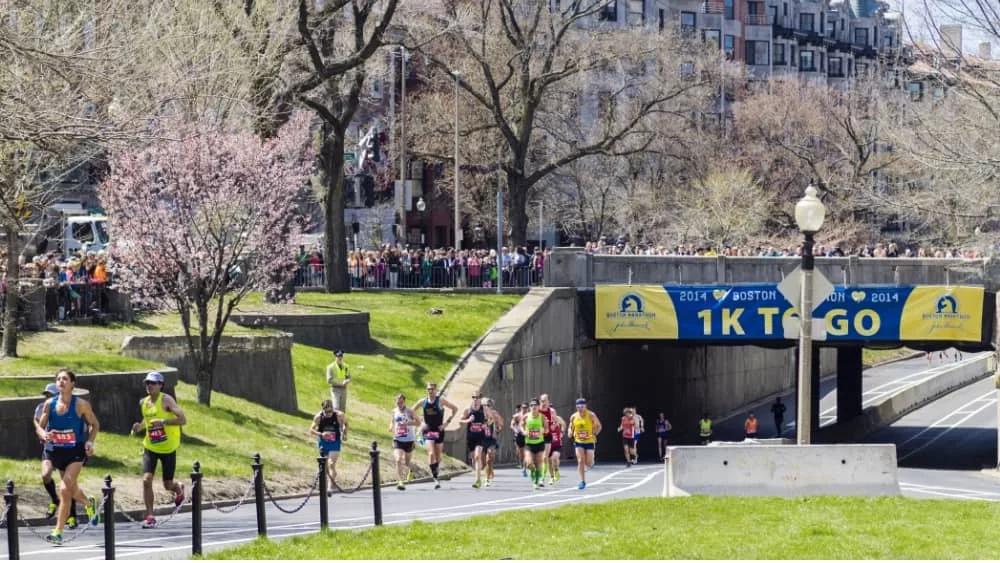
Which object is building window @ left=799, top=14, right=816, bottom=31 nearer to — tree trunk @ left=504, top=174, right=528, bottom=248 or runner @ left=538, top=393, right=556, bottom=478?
tree trunk @ left=504, top=174, right=528, bottom=248

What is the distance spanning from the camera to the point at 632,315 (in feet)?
159

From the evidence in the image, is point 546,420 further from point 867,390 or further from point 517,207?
point 867,390

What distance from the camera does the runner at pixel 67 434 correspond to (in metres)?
19.0

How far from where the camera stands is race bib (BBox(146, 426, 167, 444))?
20594 millimetres

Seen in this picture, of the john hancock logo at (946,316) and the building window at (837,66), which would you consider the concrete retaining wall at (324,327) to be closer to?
the john hancock logo at (946,316)

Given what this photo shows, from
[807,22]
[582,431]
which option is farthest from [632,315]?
[807,22]

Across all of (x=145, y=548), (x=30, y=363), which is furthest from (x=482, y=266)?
(x=145, y=548)

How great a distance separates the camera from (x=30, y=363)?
27.6 m

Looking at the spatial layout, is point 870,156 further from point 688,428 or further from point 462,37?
point 462,37

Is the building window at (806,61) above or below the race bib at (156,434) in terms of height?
above

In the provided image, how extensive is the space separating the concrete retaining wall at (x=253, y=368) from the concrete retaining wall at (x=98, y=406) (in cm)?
489

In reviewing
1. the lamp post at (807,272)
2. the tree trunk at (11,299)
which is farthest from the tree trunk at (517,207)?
the lamp post at (807,272)

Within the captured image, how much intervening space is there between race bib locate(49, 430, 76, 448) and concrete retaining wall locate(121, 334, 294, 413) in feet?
43.1

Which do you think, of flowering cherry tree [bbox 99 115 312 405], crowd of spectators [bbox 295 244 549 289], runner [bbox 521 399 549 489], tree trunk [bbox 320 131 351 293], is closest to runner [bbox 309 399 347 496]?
runner [bbox 521 399 549 489]
